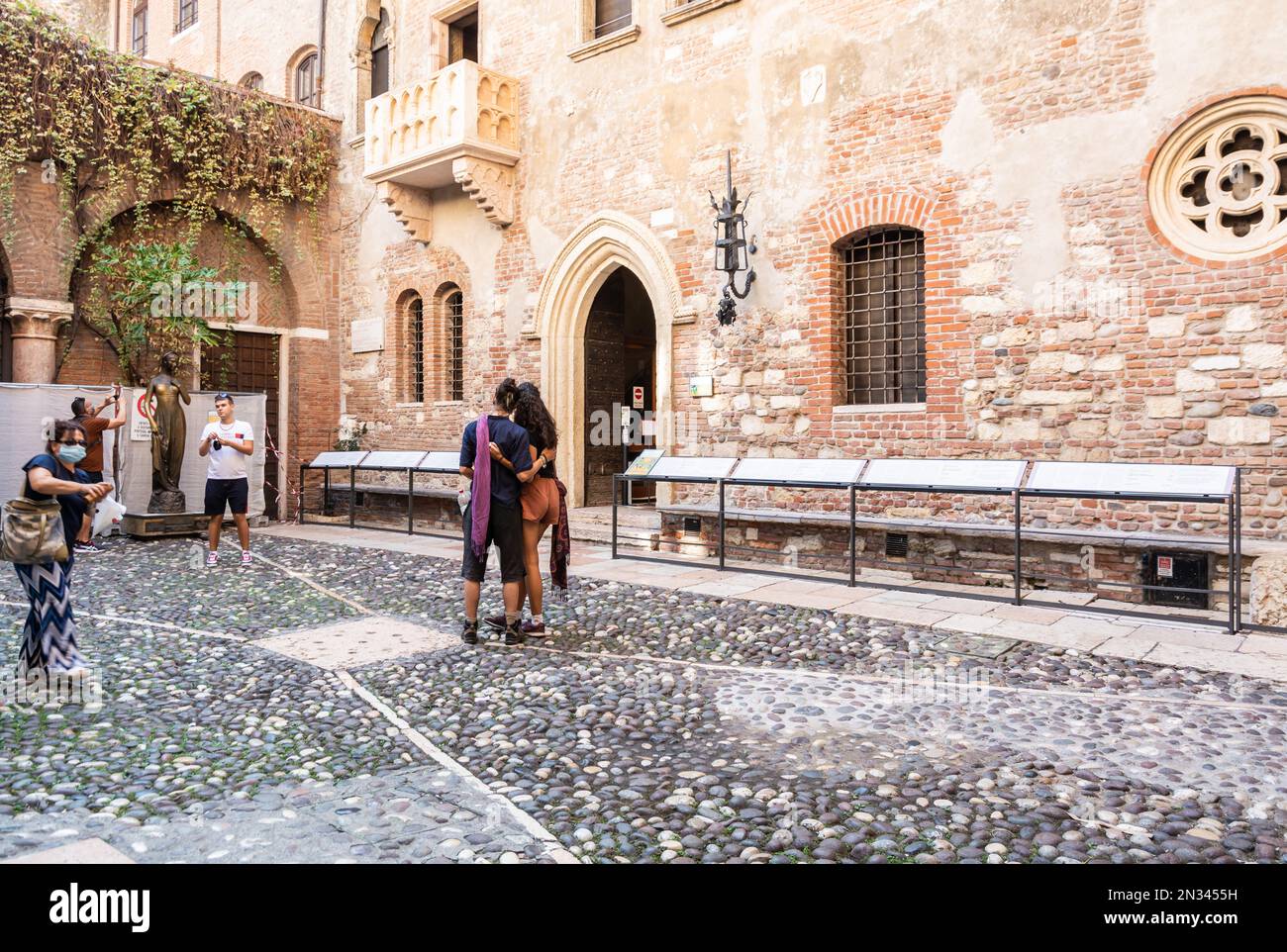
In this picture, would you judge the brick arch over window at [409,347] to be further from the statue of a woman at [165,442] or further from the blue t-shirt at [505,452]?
the blue t-shirt at [505,452]

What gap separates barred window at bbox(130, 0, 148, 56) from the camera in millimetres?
21188

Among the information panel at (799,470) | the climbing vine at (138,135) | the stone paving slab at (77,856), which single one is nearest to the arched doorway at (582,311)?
the information panel at (799,470)

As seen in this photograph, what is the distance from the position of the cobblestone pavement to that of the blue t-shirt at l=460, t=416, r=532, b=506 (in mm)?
965

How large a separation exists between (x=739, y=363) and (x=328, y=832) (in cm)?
763

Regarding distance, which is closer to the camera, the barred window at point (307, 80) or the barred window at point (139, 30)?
the barred window at point (307, 80)

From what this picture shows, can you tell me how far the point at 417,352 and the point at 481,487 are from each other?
9374 millimetres

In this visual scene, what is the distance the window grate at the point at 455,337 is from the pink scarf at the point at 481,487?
8.36 meters

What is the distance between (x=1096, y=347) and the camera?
7555mm

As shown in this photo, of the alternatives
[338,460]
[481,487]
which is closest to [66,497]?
[481,487]

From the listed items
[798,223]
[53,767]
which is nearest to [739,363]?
[798,223]

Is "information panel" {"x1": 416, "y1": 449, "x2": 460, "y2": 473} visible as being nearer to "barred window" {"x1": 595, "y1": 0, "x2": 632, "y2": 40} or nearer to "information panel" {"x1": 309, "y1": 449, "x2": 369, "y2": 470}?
"information panel" {"x1": 309, "y1": 449, "x2": 369, "y2": 470}

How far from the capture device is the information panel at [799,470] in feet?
27.2

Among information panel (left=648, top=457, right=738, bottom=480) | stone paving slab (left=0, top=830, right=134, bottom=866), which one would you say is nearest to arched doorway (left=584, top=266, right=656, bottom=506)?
information panel (left=648, top=457, right=738, bottom=480)
